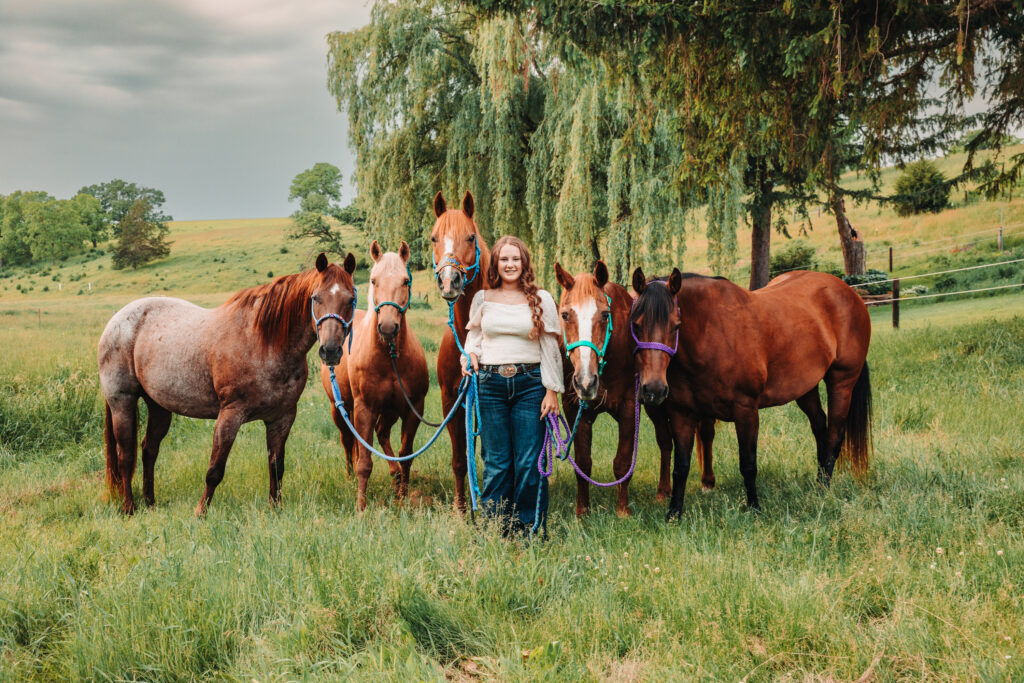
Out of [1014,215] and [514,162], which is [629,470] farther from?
[1014,215]

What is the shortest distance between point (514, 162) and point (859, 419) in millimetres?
8427

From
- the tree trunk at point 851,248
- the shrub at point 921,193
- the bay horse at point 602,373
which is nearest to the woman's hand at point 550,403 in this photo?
the bay horse at point 602,373

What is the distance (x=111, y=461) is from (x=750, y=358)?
544 cm

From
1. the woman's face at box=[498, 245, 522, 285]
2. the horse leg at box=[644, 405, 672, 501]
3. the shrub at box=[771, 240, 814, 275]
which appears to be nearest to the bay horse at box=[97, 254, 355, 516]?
the woman's face at box=[498, 245, 522, 285]

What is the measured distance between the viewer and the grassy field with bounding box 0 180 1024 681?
2686mm

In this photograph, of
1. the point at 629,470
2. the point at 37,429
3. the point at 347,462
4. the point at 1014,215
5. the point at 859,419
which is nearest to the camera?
the point at 629,470

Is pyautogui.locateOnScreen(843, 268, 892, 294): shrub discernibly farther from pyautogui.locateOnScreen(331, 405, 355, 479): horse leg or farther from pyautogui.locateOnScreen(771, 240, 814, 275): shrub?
pyautogui.locateOnScreen(331, 405, 355, 479): horse leg

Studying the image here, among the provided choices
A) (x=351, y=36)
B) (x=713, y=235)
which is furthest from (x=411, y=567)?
(x=351, y=36)

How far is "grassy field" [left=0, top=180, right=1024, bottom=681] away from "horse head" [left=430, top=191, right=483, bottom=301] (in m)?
1.54

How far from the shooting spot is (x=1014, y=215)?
1304 inches

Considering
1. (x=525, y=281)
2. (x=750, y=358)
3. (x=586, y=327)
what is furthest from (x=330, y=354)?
(x=750, y=358)

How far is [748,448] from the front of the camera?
4.77 metres

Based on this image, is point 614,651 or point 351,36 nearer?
point 614,651

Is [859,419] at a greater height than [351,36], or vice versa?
[351,36]
